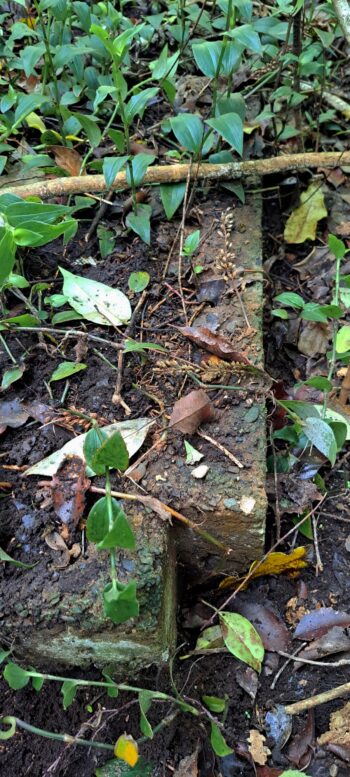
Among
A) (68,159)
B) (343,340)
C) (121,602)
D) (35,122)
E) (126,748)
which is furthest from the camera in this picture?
(35,122)

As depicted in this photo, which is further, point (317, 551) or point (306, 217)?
point (306, 217)

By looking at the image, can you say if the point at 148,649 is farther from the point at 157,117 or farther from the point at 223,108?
the point at 157,117

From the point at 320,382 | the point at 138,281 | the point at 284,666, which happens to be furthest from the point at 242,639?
the point at 138,281

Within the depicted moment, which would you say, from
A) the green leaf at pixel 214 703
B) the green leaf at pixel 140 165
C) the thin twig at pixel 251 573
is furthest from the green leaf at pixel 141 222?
the green leaf at pixel 214 703

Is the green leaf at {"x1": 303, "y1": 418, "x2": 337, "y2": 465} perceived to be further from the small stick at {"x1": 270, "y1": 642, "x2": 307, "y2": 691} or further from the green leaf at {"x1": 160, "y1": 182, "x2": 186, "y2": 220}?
the green leaf at {"x1": 160, "y1": 182, "x2": 186, "y2": 220}

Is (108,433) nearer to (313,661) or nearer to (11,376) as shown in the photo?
(11,376)

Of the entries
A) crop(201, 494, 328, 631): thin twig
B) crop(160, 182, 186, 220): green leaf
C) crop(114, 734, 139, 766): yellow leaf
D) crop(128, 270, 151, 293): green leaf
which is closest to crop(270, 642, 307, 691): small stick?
crop(201, 494, 328, 631): thin twig
